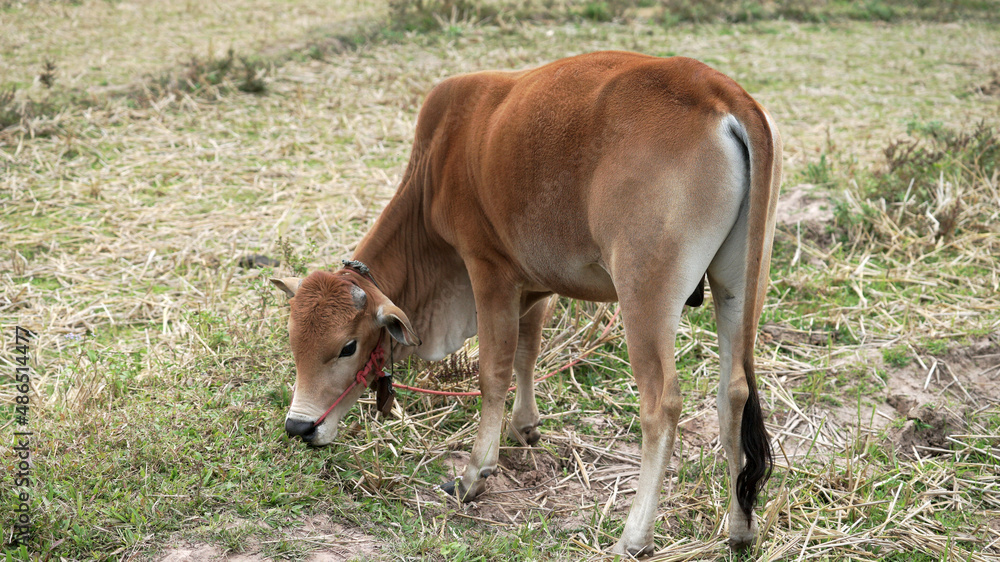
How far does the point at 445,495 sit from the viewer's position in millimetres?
3814

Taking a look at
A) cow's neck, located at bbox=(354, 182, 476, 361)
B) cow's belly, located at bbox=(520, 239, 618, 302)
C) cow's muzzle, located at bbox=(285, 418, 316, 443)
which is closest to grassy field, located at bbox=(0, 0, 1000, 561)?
cow's muzzle, located at bbox=(285, 418, 316, 443)

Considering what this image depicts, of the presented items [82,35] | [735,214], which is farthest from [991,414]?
[82,35]

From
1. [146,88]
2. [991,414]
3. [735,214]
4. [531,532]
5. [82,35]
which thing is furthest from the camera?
[82,35]

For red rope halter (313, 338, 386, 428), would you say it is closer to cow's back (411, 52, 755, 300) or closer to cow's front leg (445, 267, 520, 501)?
cow's front leg (445, 267, 520, 501)

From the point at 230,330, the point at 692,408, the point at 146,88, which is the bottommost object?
the point at 692,408

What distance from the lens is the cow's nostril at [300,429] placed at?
368 centimetres

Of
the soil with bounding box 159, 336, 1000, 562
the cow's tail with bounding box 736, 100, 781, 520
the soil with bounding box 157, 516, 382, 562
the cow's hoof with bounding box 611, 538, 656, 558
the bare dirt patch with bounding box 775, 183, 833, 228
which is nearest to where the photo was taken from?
the cow's tail with bounding box 736, 100, 781, 520

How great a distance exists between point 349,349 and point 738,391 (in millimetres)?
1782

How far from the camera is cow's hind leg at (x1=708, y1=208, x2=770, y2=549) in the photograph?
3066mm

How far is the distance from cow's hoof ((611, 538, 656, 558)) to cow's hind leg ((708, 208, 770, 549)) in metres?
0.37

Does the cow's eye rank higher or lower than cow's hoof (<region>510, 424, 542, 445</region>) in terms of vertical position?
higher

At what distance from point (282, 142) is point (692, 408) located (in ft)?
17.4

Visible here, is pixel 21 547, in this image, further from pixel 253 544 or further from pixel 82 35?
pixel 82 35

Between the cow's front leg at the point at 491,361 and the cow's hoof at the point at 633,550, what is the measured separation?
0.82 m
